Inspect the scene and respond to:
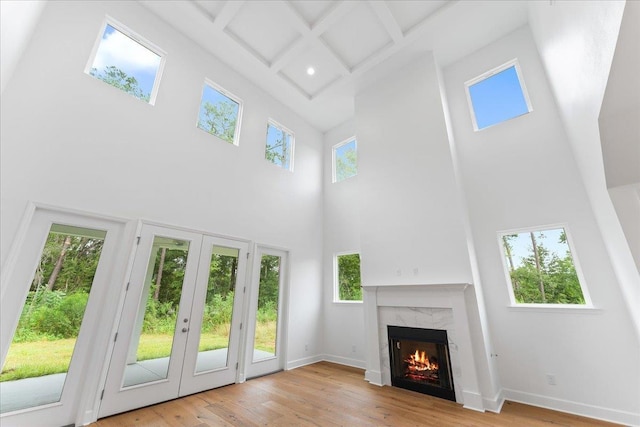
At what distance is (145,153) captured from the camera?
3.90 m

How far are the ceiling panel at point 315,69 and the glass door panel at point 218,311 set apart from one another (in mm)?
4062

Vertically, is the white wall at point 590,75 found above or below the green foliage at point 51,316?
above

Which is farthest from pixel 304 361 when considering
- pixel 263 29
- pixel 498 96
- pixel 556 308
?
pixel 263 29

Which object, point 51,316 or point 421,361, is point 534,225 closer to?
point 421,361

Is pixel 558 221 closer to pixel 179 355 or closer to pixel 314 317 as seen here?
pixel 314 317

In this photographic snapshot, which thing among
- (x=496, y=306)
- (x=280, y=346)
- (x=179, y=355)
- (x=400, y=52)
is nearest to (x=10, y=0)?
(x=179, y=355)

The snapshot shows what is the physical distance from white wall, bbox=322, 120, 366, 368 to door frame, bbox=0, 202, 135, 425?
13.5 ft

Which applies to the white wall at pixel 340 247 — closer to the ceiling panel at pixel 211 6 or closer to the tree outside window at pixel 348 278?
the tree outside window at pixel 348 278

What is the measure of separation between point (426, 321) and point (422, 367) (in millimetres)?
713

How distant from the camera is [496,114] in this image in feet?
15.6

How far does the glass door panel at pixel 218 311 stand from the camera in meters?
4.11

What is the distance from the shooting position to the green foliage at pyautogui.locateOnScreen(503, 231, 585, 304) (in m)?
3.65

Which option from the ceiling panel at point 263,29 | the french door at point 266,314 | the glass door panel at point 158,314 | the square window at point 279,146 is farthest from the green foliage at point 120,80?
the french door at point 266,314

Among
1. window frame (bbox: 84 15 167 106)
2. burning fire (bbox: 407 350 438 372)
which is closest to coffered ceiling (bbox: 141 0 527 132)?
window frame (bbox: 84 15 167 106)
